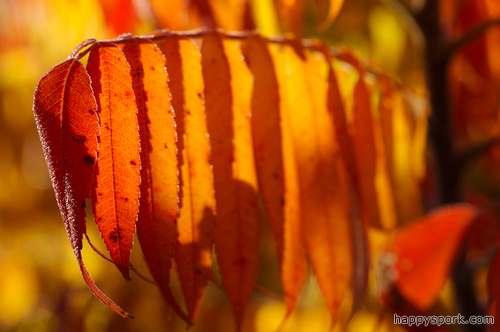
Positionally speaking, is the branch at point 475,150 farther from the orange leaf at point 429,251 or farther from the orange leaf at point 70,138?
the orange leaf at point 70,138

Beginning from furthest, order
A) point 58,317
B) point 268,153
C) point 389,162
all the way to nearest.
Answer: point 58,317, point 389,162, point 268,153

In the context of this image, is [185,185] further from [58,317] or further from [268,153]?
[58,317]

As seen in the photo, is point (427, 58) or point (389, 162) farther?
point (427, 58)

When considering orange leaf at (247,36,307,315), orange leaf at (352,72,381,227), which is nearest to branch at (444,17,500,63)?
orange leaf at (352,72,381,227)

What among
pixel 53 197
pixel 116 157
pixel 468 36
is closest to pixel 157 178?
pixel 116 157

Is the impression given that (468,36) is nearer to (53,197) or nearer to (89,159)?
(89,159)

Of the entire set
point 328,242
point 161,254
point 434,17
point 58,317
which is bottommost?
point 58,317

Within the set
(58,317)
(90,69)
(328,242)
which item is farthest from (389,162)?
(58,317)
